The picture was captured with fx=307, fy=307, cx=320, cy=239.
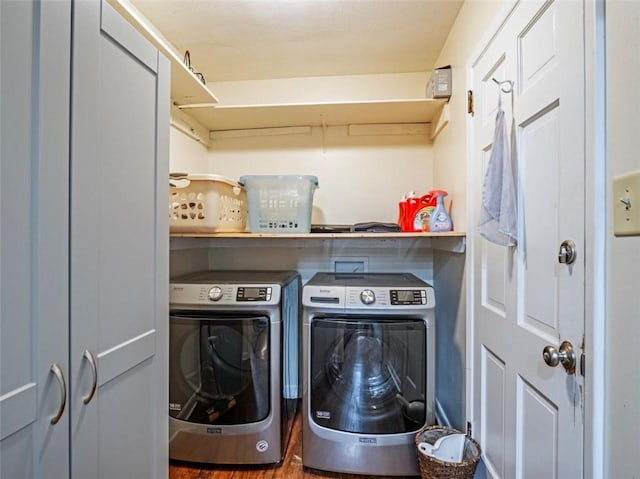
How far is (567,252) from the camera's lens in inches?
31.4

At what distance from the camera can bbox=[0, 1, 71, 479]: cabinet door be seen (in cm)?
62

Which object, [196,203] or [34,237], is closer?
[34,237]

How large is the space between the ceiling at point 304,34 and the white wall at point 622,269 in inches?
50.2

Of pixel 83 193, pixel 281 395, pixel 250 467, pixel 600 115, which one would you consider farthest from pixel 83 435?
pixel 600 115

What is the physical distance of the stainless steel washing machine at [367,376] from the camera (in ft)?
5.06

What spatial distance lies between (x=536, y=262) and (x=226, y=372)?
1.50 metres

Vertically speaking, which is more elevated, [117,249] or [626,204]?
[626,204]

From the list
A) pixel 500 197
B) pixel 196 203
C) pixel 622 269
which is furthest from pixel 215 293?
pixel 622 269

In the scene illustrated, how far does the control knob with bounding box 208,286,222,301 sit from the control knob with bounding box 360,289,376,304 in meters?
0.75

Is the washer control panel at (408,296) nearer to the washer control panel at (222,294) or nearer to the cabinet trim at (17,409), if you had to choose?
the washer control panel at (222,294)

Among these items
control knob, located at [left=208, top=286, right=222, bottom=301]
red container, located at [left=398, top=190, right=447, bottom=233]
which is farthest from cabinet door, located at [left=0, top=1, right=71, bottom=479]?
red container, located at [left=398, top=190, right=447, bottom=233]

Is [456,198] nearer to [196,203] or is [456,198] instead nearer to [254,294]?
[254,294]

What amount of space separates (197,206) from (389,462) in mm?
1679

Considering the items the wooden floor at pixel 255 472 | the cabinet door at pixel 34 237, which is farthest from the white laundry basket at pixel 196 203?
the wooden floor at pixel 255 472
